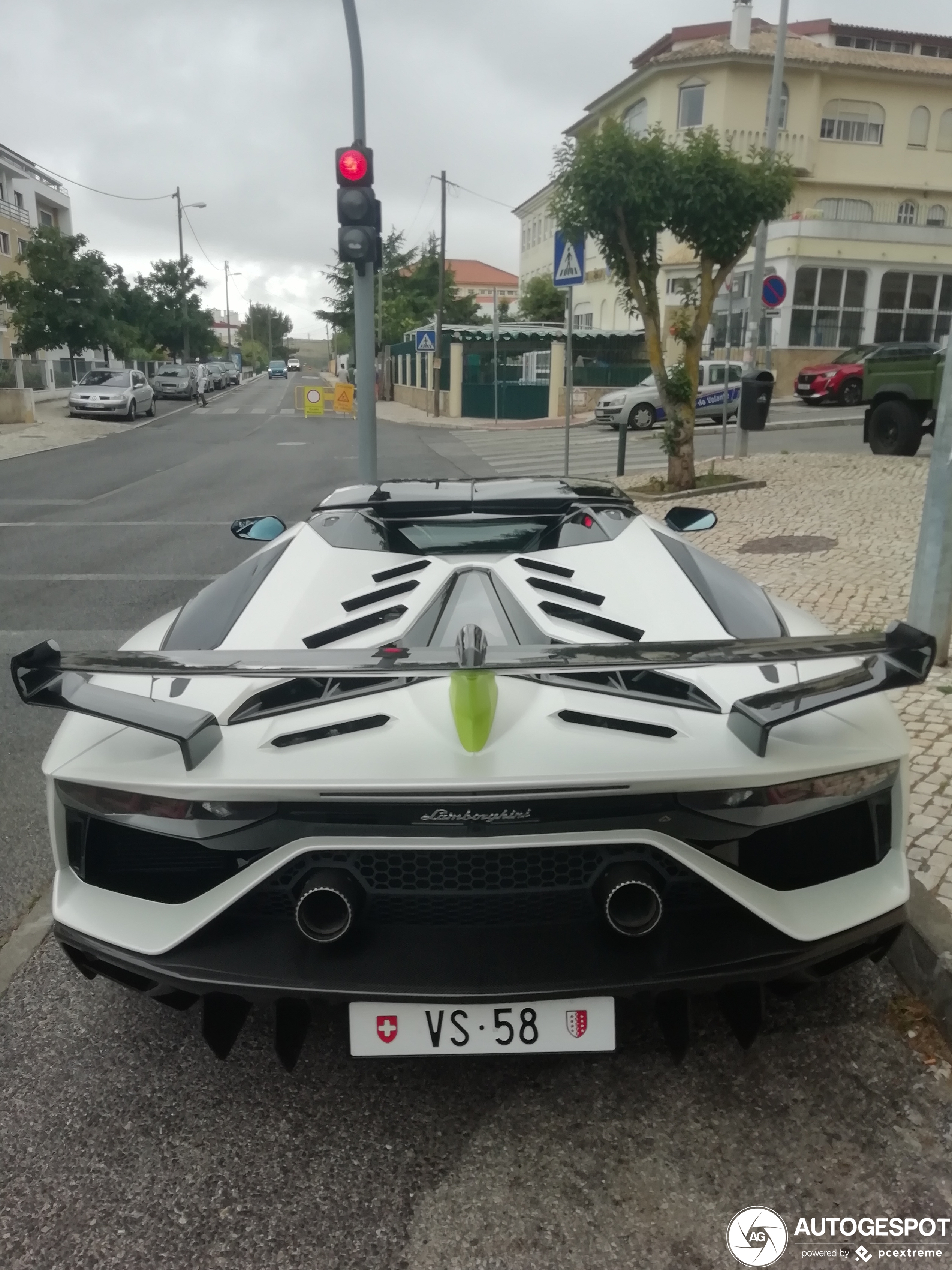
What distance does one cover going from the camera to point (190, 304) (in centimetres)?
5966

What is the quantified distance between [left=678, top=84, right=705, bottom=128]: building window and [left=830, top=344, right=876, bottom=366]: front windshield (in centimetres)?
1654

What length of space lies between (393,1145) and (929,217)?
48.8m

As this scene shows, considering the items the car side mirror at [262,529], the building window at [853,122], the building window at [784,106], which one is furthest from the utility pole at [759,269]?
the building window at [853,122]

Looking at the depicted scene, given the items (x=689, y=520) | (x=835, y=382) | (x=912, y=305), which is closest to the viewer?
(x=689, y=520)

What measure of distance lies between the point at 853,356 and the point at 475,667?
2936cm

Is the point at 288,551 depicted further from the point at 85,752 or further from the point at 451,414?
the point at 451,414

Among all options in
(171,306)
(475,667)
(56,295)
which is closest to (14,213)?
(171,306)

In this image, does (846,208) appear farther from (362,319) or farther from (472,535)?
(472,535)

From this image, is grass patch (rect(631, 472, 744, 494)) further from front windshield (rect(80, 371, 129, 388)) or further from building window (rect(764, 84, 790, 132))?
building window (rect(764, 84, 790, 132))

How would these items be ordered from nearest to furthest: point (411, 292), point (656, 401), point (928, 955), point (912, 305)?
point (928, 955) → point (656, 401) → point (912, 305) → point (411, 292)

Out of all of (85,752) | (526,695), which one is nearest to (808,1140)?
(526,695)

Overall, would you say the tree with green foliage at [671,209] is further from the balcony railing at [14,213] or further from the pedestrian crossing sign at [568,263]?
the balcony railing at [14,213]

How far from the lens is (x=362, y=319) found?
11430 millimetres

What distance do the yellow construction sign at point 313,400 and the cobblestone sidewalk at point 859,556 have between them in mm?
6077
